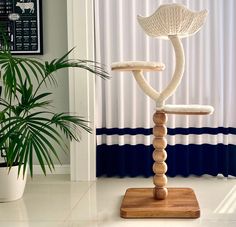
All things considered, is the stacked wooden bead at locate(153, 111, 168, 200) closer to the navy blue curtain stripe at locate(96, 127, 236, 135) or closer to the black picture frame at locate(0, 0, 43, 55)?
the navy blue curtain stripe at locate(96, 127, 236, 135)

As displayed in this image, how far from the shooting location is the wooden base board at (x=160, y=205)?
6.84ft

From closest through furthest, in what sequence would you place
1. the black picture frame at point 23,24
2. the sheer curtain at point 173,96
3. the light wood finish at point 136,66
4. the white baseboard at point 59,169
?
the light wood finish at point 136,66 < the sheer curtain at point 173,96 < the black picture frame at point 23,24 < the white baseboard at point 59,169

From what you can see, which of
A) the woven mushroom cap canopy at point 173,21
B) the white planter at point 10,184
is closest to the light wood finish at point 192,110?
the woven mushroom cap canopy at point 173,21

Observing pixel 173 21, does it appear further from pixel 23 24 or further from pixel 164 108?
pixel 23 24

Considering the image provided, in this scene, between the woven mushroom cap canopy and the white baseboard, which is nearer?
the woven mushroom cap canopy

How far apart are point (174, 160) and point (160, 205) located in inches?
29.1

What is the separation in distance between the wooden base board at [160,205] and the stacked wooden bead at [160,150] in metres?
0.06

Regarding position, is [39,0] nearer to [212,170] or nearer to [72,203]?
[72,203]

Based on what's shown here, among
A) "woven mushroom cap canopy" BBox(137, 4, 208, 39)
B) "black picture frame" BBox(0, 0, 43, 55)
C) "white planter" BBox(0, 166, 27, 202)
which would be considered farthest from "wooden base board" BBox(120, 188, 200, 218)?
"black picture frame" BBox(0, 0, 43, 55)

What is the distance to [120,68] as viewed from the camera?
2227mm

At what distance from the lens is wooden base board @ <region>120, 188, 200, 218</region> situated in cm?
209

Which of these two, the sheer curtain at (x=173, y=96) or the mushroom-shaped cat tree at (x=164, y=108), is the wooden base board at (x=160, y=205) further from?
the sheer curtain at (x=173, y=96)

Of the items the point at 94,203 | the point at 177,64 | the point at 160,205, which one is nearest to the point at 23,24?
the point at 177,64

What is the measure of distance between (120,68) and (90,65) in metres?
0.66
